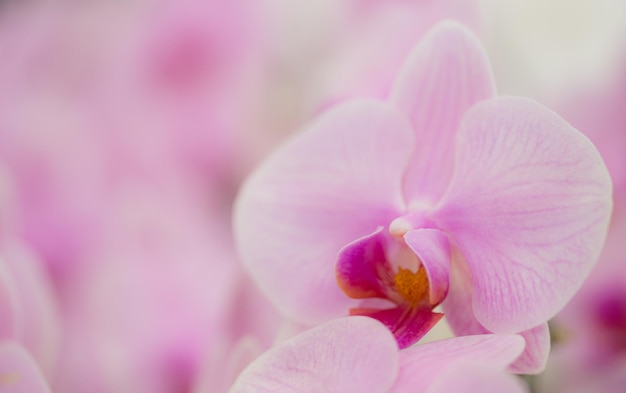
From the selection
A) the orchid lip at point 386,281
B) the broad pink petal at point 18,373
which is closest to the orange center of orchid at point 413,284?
the orchid lip at point 386,281

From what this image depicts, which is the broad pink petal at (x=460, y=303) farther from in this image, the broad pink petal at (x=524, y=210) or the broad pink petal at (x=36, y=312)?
the broad pink petal at (x=36, y=312)

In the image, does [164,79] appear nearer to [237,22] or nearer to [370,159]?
[237,22]

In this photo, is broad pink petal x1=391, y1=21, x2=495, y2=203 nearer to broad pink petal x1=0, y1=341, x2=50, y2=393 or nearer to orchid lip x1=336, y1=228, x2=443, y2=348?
orchid lip x1=336, y1=228, x2=443, y2=348

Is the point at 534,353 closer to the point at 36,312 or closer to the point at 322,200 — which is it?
the point at 322,200

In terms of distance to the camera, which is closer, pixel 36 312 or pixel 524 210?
pixel 524 210

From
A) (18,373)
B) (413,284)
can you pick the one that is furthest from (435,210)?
(18,373)
